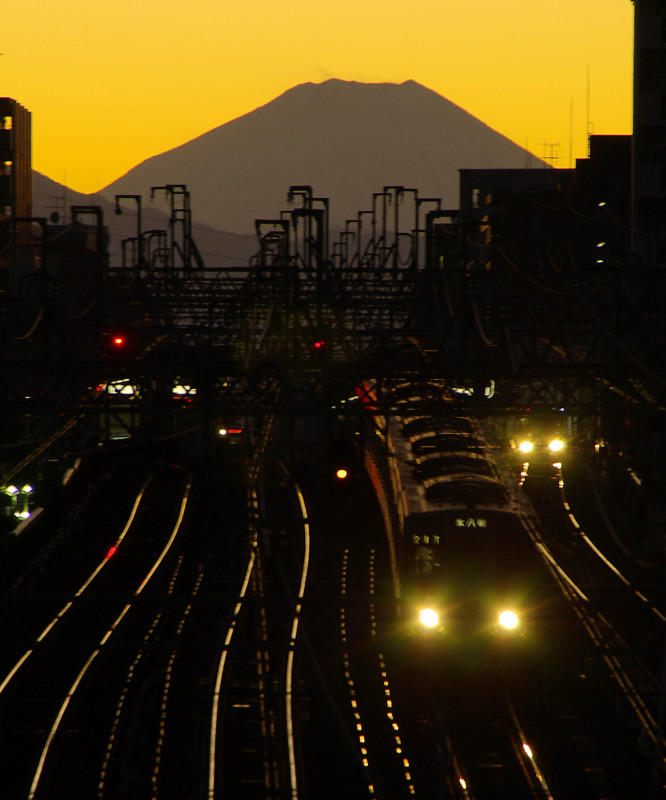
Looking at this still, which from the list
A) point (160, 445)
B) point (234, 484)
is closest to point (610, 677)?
point (234, 484)

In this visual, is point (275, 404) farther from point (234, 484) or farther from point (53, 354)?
point (234, 484)

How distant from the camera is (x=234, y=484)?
108 ft

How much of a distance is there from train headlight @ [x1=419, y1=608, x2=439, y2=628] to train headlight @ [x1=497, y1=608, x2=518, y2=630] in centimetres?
71

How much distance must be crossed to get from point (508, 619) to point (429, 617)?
2.93ft

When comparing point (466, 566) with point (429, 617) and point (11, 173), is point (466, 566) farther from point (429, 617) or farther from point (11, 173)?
point (11, 173)

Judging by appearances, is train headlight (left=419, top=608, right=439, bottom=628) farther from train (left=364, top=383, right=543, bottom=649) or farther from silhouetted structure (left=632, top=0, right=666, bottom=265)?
silhouetted structure (left=632, top=0, right=666, bottom=265)

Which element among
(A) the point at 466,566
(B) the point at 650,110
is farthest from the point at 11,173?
(A) the point at 466,566

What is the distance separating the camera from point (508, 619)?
13023mm

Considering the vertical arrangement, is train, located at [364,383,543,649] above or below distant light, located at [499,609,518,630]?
above

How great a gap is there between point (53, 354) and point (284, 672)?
10900mm

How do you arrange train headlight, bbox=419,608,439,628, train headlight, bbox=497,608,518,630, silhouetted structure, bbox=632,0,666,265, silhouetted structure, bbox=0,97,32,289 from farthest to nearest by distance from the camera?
silhouetted structure, bbox=0,97,32,289
silhouetted structure, bbox=632,0,666,265
train headlight, bbox=497,608,518,630
train headlight, bbox=419,608,439,628

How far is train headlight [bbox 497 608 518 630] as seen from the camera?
42.7ft

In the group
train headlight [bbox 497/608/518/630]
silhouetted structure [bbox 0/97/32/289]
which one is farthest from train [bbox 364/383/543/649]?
silhouetted structure [bbox 0/97/32/289]

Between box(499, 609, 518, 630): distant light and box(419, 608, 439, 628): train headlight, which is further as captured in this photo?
box(499, 609, 518, 630): distant light
